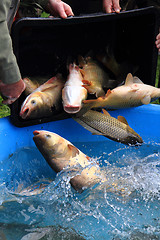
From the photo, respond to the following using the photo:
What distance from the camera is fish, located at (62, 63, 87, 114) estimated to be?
97.8 inches

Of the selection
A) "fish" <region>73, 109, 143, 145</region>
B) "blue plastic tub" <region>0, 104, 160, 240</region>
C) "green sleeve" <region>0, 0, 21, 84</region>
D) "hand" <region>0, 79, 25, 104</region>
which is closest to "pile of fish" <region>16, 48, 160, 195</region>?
"fish" <region>73, 109, 143, 145</region>

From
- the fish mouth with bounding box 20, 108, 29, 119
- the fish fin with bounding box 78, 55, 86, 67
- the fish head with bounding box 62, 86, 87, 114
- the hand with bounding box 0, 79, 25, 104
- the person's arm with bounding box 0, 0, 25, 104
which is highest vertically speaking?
the person's arm with bounding box 0, 0, 25, 104

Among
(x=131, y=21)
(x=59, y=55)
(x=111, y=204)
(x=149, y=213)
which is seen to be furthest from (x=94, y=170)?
(x=131, y=21)

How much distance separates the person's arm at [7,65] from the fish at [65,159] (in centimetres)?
32

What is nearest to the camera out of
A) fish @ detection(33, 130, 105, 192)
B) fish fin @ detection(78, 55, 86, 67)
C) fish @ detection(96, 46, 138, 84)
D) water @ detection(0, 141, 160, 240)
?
water @ detection(0, 141, 160, 240)

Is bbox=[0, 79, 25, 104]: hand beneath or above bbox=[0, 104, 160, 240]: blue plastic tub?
above

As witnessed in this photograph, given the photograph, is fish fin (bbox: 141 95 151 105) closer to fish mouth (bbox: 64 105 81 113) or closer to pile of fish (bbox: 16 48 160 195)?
pile of fish (bbox: 16 48 160 195)

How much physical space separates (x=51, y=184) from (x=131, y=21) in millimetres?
1666

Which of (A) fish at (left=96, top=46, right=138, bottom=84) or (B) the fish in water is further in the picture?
(A) fish at (left=96, top=46, right=138, bottom=84)

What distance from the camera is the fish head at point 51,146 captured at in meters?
2.26

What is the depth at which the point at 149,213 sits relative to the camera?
2.15m

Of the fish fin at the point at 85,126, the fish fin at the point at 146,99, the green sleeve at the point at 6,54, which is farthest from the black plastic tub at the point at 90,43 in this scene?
the green sleeve at the point at 6,54

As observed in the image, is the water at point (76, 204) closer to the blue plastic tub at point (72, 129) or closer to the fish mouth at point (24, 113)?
the blue plastic tub at point (72, 129)

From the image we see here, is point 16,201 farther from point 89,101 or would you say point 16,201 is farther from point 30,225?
point 89,101
